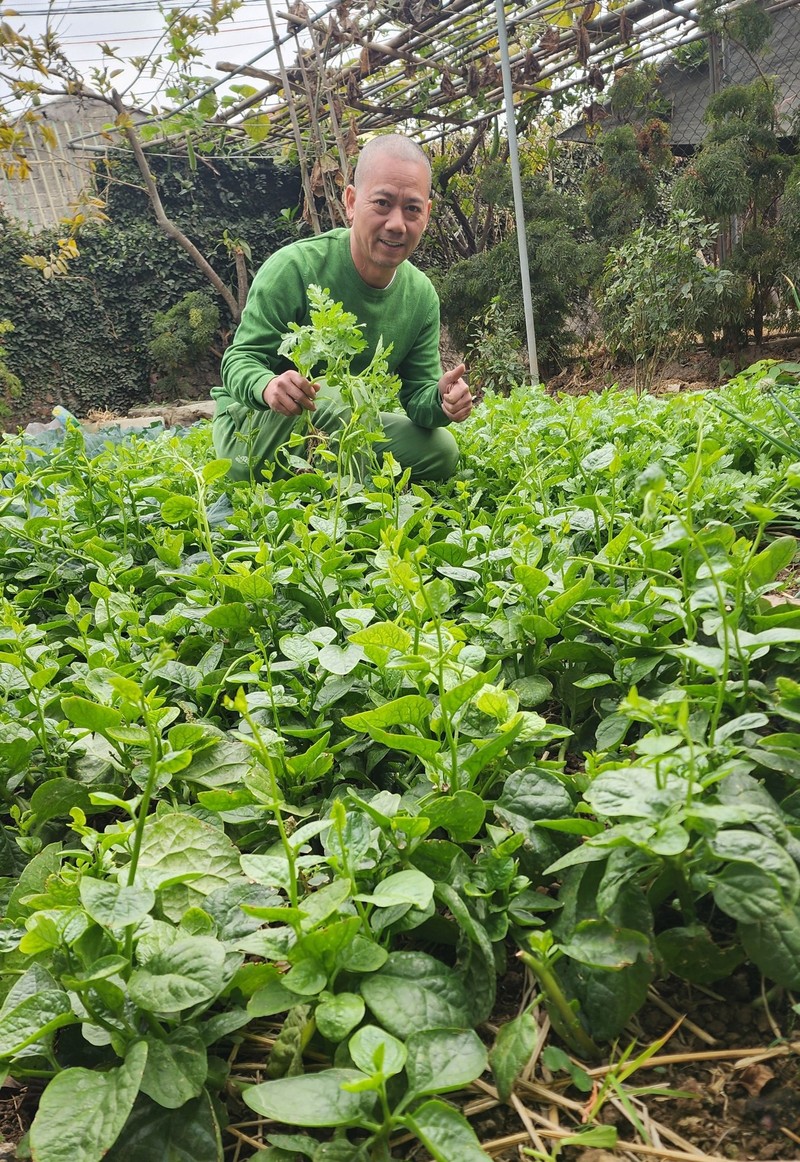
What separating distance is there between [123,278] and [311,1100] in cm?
1296

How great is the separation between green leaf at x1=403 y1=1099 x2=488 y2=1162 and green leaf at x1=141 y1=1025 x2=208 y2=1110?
0.19m

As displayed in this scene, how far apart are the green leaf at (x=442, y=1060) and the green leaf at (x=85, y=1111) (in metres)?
0.22

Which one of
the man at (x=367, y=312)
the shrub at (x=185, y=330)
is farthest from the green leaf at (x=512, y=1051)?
the shrub at (x=185, y=330)

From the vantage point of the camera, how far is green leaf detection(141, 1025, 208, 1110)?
683mm

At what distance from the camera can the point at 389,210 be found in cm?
268

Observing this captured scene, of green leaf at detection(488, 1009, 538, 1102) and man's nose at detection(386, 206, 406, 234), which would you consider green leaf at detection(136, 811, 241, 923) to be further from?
man's nose at detection(386, 206, 406, 234)

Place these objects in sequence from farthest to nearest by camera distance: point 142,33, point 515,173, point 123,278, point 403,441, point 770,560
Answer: point 123,278 → point 142,33 → point 515,173 → point 403,441 → point 770,560

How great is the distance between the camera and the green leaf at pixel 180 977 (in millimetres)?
687

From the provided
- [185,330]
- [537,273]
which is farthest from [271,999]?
[185,330]

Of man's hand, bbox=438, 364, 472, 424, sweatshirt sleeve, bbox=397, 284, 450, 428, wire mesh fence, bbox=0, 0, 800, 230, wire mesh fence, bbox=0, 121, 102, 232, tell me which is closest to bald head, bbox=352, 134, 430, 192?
sweatshirt sleeve, bbox=397, 284, 450, 428

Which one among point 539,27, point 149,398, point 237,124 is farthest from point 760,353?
point 149,398

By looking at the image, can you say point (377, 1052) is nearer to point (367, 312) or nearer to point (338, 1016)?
point (338, 1016)

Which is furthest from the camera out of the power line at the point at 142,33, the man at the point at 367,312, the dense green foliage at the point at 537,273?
the dense green foliage at the point at 537,273

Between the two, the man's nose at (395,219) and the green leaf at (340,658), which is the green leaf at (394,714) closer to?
the green leaf at (340,658)
